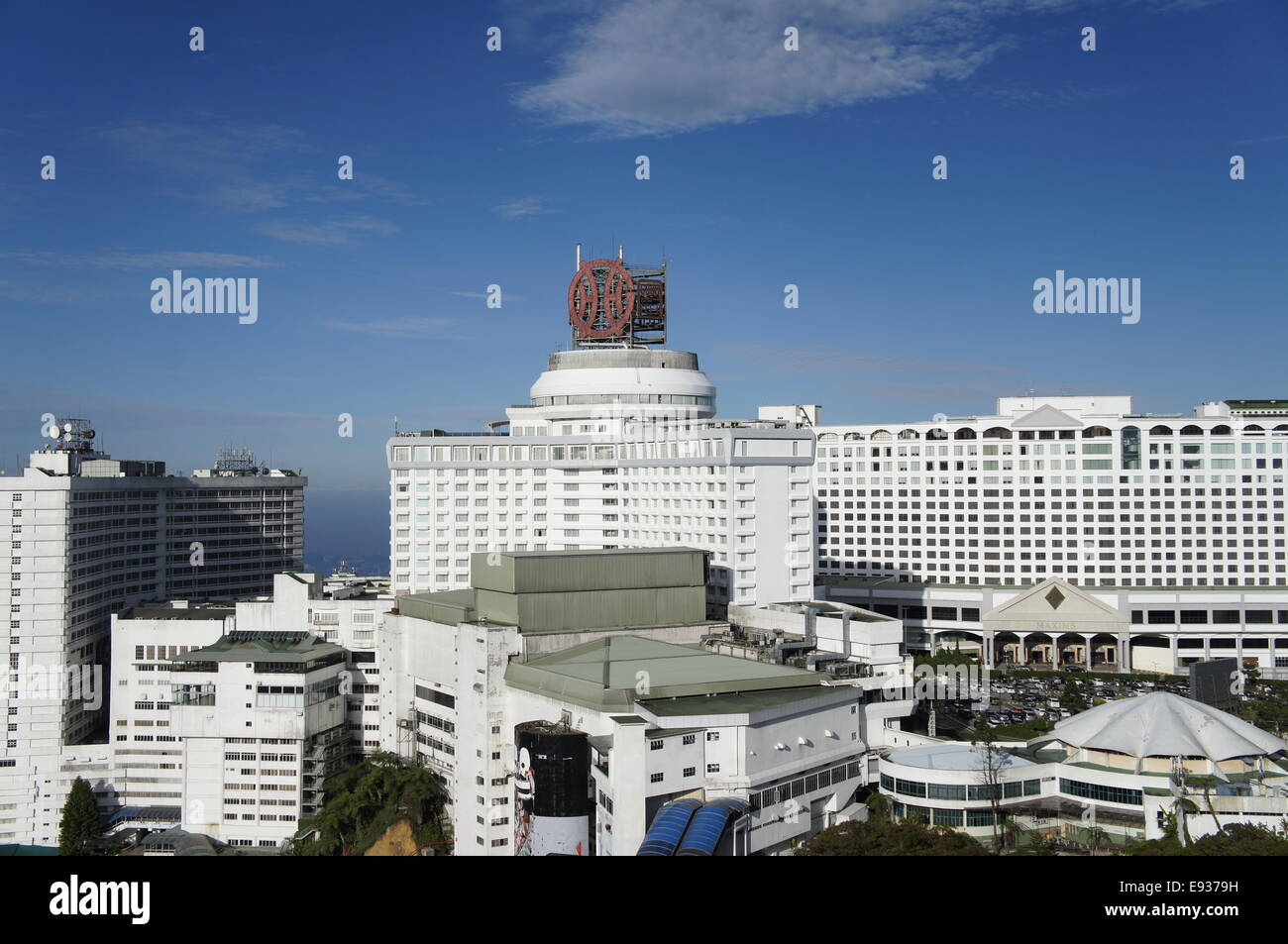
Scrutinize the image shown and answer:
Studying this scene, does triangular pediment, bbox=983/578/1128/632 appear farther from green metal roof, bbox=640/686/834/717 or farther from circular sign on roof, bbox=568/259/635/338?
green metal roof, bbox=640/686/834/717

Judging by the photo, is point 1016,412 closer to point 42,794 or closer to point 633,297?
point 633,297

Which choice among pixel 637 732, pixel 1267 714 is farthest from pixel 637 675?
pixel 1267 714

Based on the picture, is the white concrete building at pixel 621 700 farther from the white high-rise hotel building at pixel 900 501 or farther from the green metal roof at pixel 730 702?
the white high-rise hotel building at pixel 900 501

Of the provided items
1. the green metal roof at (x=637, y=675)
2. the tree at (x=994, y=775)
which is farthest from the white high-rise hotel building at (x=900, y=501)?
the tree at (x=994, y=775)

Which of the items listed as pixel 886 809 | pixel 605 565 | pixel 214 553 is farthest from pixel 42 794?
pixel 886 809

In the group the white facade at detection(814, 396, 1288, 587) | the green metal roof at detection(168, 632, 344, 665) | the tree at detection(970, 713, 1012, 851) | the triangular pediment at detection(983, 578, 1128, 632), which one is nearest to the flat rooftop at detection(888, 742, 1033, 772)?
the tree at detection(970, 713, 1012, 851)
